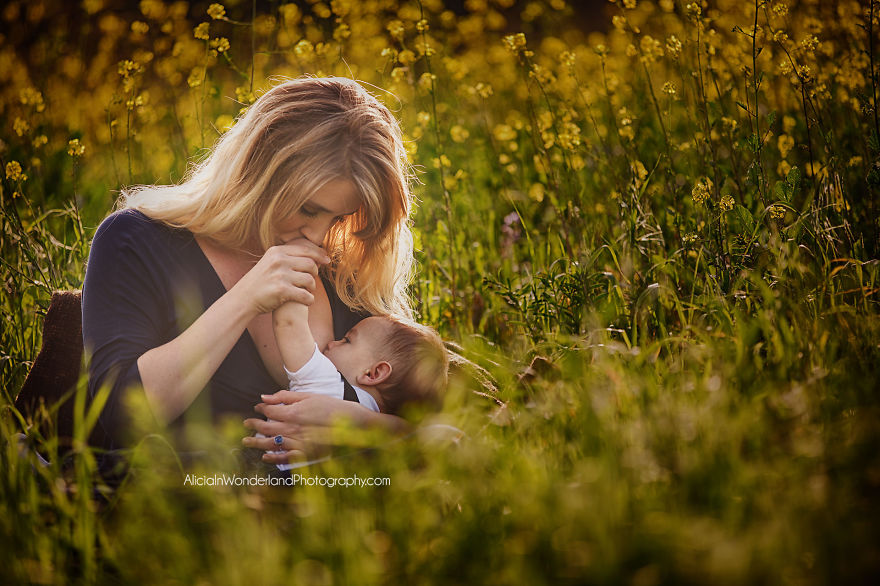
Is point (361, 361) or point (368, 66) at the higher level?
point (368, 66)

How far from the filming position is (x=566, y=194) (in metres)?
3.02

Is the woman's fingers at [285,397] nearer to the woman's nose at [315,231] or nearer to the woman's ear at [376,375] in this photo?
the woman's ear at [376,375]

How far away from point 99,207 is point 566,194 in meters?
2.39

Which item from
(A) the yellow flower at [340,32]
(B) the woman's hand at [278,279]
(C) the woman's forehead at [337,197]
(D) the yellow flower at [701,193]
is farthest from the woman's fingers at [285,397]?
(A) the yellow flower at [340,32]

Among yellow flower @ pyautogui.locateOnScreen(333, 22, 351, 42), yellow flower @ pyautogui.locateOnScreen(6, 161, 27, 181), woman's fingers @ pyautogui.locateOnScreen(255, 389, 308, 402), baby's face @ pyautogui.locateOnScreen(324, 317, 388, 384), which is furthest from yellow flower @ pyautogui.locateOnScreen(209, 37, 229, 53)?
woman's fingers @ pyautogui.locateOnScreen(255, 389, 308, 402)

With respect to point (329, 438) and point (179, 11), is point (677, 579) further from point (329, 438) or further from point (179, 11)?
point (179, 11)

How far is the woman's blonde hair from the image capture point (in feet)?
6.30

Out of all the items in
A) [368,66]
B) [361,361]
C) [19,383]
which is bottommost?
[19,383]

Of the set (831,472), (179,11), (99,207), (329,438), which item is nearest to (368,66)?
(179,11)

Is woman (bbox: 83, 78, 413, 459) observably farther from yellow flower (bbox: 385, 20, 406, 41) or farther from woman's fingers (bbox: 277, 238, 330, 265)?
yellow flower (bbox: 385, 20, 406, 41)

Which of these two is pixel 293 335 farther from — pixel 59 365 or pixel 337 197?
pixel 59 365

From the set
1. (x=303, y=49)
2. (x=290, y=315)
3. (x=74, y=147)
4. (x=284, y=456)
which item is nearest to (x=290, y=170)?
(x=290, y=315)

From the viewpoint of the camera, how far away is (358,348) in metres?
2.18

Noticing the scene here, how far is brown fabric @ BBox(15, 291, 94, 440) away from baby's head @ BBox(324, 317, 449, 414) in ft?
2.47
